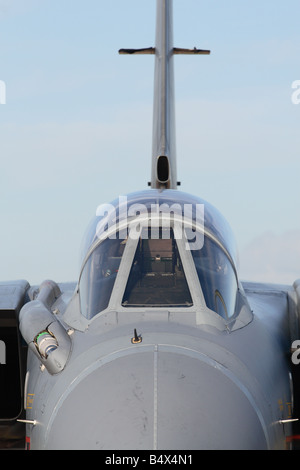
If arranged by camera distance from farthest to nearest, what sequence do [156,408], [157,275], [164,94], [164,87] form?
[164,87] < [164,94] < [157,275] < [156,408]

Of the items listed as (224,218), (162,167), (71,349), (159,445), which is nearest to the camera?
(159,445)

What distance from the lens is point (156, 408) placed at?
20.4 ft

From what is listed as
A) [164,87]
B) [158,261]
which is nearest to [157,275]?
[158,261]

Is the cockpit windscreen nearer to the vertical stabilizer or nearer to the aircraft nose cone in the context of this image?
the aircraft nose cone

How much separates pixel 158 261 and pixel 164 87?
7431 mm

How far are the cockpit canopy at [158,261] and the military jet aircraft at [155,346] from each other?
0.01 m

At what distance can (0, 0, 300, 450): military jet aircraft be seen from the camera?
20.6 feet

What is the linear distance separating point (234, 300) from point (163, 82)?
308 inches

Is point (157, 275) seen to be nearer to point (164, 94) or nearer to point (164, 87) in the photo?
point (164, 94)

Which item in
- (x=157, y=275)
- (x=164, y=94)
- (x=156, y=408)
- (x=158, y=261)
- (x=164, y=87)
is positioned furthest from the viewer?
(x=164, y=87)

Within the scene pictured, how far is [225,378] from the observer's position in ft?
21.8

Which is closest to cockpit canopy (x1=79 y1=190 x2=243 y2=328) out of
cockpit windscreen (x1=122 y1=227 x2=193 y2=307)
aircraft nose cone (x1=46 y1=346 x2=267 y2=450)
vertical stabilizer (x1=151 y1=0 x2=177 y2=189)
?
cockpit windscreen (x1=122 y1=227 x2=193 y2=307)
